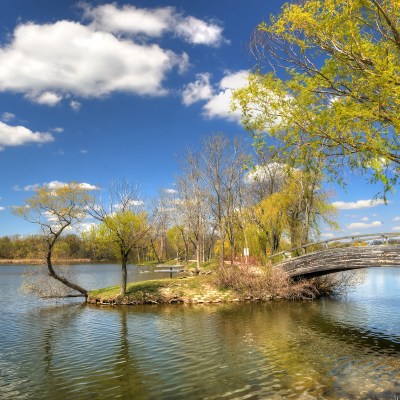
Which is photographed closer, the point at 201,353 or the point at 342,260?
the point at 201,353

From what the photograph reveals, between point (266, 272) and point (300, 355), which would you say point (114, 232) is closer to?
point (266, 272)

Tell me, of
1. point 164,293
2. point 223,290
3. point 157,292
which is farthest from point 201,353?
point 223,290

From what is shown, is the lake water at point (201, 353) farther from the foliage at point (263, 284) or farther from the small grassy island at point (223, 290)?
the foliage at point (263, 284)

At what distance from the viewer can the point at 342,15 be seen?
27.5 feet

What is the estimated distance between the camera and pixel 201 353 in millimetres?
14430

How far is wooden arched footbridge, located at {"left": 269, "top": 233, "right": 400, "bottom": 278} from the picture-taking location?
23.1 metres

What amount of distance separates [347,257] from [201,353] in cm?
1481

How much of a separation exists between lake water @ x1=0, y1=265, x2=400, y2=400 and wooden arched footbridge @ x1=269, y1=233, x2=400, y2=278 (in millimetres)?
2889

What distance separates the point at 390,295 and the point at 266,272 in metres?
9.63

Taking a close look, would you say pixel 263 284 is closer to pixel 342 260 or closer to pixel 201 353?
pixel 342 260

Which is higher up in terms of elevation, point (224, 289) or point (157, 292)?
point (157, 292)

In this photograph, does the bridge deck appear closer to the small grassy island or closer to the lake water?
the small grassy island

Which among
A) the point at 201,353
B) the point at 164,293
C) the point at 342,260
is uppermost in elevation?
the point at 342,260

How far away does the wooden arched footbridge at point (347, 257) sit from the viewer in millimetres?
23078
